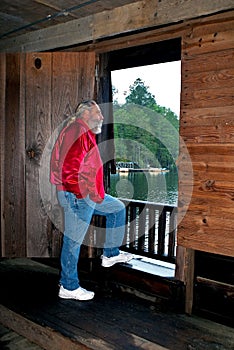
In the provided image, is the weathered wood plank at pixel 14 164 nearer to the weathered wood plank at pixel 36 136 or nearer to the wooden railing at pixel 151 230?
the weathered wood plank at pixel 36 136

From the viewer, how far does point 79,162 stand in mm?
2660

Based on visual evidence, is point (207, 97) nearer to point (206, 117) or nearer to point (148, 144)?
point (206, 117)

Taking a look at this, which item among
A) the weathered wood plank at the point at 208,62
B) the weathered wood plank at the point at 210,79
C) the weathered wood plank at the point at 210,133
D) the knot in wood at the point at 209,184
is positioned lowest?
the knot in wood at the point at 209,184

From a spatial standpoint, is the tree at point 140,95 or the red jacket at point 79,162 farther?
the tree at point 140,95

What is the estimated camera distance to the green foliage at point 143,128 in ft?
18.0

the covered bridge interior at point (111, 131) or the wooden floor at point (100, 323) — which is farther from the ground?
the covered bridge interior at point (111, 131)

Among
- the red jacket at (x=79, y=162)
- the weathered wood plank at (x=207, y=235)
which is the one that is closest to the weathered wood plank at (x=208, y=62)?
the red jacket at (x=79, y=162)

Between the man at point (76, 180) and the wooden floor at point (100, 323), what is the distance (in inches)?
8.3

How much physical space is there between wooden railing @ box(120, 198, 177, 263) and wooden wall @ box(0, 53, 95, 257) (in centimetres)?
102

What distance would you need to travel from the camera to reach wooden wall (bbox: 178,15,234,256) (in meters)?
2.28

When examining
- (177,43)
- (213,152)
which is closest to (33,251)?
(213,152)

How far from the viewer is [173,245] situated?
3615 millimetres

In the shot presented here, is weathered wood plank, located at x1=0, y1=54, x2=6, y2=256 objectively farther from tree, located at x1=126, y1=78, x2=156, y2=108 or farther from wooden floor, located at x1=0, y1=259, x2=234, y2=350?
tree, located at x1=126, y1=78, x2=156, y2=108

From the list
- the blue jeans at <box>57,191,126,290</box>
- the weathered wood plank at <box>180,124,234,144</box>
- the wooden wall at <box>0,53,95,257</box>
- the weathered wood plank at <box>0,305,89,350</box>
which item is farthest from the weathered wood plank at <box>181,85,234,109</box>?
the weathered wood plank at <box>0,305,89,350</box>
